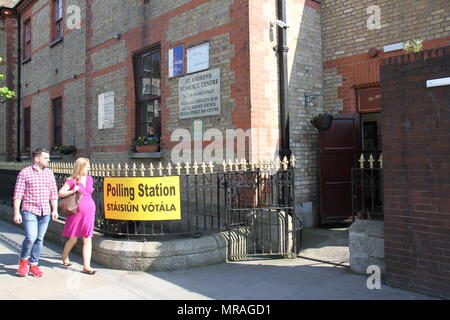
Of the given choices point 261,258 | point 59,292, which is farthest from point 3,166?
point 261,258

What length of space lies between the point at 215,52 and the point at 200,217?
3.09m

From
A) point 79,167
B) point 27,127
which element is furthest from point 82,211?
point 27,127

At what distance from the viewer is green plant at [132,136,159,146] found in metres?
8.84

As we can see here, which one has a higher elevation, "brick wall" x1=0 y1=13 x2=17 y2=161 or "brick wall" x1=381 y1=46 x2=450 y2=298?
Answer: "brick wall" x1=0 y1=13 x2=17 y2=161

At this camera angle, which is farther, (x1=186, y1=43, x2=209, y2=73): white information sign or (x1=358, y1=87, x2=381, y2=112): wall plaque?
(x1=186, y1=43, x2=209, y2=73): white information sign

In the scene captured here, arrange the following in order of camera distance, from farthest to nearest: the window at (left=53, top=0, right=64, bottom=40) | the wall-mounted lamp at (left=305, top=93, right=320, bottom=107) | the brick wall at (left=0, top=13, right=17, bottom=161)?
the brick wall at (left=0, top=13, right=17, bottom=161)
the window at (left=53, top=0, right=64, bottom=40)
the wall-mounted lamp at (left=305, top=93, right=320, bottom=107)

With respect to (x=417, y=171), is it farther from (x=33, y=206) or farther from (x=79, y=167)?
(x=33, y=206)

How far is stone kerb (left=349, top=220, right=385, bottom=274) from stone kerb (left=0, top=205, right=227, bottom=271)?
1.82 meters

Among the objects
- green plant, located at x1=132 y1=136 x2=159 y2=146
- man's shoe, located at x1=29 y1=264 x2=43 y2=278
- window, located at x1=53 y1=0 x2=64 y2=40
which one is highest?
window, located at x1=53 y1=0 x2=64 y2=40

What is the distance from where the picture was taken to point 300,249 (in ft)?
20.5
